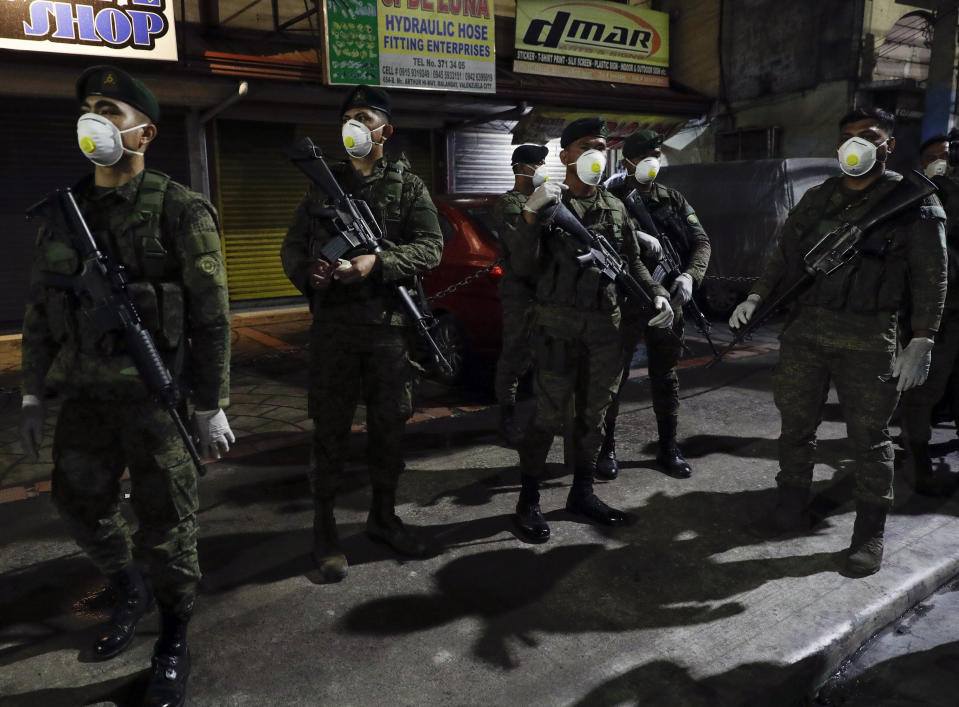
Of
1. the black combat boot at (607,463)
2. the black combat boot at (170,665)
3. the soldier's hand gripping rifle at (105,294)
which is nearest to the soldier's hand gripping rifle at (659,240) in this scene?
the black combat boot at (607,463)

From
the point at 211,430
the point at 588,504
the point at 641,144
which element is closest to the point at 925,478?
the point at 588,504

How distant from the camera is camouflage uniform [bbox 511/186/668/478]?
354 cm

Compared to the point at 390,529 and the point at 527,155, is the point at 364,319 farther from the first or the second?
the point at 527,155

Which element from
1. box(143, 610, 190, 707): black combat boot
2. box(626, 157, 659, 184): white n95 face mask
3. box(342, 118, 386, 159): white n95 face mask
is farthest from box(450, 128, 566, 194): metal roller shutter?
box(143, 610, 190, 707): black combat boot

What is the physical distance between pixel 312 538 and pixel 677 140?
52.3ft

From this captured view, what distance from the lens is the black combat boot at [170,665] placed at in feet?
7.86

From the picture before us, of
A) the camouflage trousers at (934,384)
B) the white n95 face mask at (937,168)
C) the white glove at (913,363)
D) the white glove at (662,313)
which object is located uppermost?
the white n95 face mask at (937,168)

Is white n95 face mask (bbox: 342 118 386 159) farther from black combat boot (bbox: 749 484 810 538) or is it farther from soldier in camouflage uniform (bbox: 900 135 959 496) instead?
soldier in camouflage uniform (bbox: 900 135 959 496)

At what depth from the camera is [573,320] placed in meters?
3.56

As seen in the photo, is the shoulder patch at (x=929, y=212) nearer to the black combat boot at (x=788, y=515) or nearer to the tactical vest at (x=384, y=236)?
the black combat boot at (x=788, y=515)

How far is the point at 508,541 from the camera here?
3.66m

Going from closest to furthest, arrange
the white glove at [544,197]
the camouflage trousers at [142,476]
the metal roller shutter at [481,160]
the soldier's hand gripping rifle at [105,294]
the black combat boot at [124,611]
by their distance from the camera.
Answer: the soldier's hand gripping rifle at [105,294]
the camouflage trousers at [142,476]
the black combat boot at [124,611]
the white glove at [544,197]
the metal roller shutter at [481,160]

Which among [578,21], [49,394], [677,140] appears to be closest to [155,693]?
[49,394]

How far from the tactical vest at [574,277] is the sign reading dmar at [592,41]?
34.5 ft
